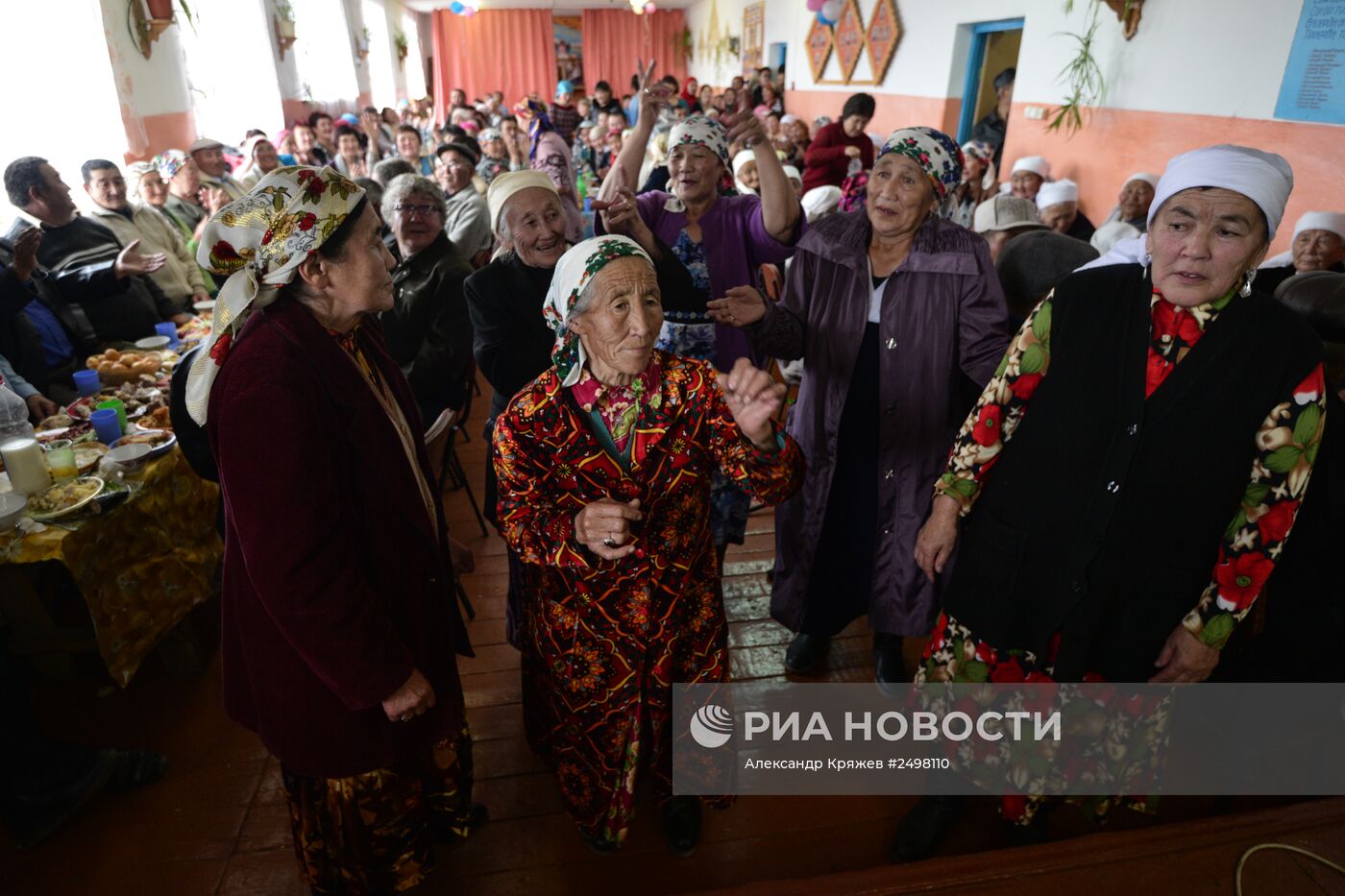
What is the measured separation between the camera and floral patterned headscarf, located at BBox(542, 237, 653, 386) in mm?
1535

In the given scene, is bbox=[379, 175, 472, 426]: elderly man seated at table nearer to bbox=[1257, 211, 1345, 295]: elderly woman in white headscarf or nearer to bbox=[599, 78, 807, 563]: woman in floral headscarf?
bbox=[599, 78, 807, 563]: woman in floral headscarf

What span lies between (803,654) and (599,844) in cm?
99

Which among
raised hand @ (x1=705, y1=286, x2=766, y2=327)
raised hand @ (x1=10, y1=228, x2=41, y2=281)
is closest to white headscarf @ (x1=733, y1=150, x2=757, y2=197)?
raised hand @ (x1=705, y1=286, x2=766, y2=327)

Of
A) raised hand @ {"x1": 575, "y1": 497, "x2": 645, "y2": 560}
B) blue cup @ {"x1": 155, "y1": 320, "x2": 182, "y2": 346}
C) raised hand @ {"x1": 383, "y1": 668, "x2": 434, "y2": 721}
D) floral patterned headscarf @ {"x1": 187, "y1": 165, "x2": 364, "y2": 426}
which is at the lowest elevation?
raised hand @ {"x1": 383, "y1": 668, "x2": 434, "y2": 721}

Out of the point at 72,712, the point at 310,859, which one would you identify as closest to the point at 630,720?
the point at 310,859

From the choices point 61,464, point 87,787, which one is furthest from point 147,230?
point 87,787

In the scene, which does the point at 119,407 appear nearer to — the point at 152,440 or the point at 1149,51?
the point at 152,440

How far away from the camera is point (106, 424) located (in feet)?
8.37

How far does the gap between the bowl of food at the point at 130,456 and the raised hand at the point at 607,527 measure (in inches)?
68.9

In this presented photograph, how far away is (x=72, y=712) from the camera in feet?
8.15

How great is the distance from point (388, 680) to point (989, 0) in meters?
7.34

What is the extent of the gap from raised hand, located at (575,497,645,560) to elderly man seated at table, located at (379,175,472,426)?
1.57 meters

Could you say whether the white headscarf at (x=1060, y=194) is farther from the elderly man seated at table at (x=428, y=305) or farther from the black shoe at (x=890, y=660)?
the elderly man seated at table at (x=428, y=305)

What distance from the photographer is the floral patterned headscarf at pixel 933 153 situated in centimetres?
202
